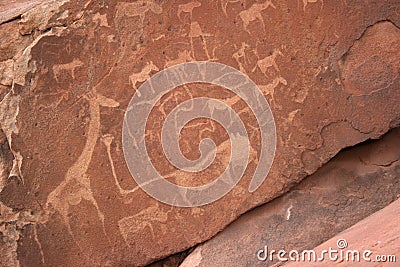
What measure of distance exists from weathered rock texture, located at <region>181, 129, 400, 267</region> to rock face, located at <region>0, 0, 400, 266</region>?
140 millimetres

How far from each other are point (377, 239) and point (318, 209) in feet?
2.39

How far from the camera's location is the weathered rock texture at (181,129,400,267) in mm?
2609

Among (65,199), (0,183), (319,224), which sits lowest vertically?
(319,224)

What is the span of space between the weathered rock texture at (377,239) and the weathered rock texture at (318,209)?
32 cm

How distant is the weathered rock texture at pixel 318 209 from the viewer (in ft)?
8.56

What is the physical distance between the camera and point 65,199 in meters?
2.66

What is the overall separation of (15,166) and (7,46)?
1.77ft

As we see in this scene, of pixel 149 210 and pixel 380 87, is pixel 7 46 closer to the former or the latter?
pixel 149 210

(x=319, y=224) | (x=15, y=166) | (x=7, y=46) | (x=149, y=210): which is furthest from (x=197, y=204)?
(x=7, y=46)

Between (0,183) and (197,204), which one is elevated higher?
(0,183)
